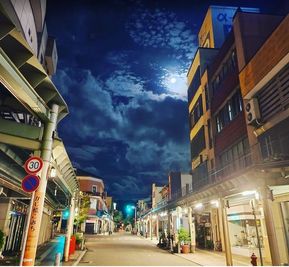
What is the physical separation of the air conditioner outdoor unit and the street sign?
13466 millimetres

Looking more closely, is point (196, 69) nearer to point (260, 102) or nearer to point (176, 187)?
point (260, 102)

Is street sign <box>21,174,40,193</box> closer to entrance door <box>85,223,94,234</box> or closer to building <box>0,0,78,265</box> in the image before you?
building <box>0,0,78,265</box>

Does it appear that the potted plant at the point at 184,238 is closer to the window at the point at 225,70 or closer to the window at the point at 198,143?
the window at the point at 198,143

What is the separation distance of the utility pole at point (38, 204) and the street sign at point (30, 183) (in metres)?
0.93

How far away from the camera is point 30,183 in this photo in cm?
666

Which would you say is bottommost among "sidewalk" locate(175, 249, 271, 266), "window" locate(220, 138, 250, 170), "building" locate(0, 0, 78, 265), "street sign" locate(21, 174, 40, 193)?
"sidewalk" locate(175, 249, 271, 266)

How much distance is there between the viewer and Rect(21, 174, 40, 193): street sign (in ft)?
21.7

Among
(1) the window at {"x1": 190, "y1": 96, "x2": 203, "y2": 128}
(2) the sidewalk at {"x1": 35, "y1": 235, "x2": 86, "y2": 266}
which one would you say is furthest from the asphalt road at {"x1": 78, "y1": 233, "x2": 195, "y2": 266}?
(1) the window at {"x1": 190, "y1": 96, "x2": 203, "y2": 128}

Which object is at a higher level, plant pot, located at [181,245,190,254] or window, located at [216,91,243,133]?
window, located at [216,91,243,133]

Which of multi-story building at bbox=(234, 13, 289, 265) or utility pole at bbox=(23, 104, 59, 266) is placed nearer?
utility pole at bbox=(23, 104, 59, 266)

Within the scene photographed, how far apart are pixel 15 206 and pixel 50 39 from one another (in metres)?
17.1

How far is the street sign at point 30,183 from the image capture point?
21.7ft

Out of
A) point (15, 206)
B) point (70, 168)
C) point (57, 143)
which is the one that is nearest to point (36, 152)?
point (57, 143)

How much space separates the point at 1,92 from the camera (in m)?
8.65
